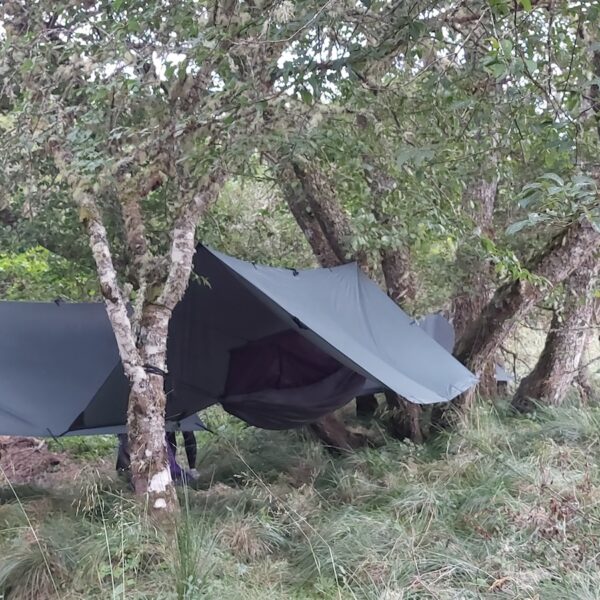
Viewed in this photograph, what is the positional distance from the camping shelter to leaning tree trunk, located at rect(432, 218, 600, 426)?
612 millimetres

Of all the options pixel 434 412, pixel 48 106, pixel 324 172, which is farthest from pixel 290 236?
pixel 48 106

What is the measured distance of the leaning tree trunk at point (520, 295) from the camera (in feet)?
12.7

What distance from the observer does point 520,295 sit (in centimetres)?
411

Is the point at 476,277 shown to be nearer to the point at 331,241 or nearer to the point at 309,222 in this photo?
the point at 331,241

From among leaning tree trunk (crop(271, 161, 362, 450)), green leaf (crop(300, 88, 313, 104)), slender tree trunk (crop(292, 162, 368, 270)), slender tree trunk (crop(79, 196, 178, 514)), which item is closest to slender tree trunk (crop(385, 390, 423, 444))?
leaning tree trunk (crop(271, 161, 362, 450))

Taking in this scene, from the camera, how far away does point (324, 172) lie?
13.0ft

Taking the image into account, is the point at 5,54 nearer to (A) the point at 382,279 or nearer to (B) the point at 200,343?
(B) the point at 200,343

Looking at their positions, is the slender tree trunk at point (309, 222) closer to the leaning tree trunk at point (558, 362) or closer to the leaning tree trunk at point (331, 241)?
the leaning tree trunk at point (331, 241)

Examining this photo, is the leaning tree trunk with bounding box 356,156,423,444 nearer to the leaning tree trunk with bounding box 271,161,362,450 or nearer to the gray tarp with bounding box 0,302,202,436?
the leaning tree trunk with bounding box 271,161,362,450

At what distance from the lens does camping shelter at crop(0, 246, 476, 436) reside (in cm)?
321

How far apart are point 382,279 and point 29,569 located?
10.0ft

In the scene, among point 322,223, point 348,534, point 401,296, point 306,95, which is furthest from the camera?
point 401,296

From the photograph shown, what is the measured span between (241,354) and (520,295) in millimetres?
1749

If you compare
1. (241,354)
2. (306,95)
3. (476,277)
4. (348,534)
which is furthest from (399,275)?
(306,95)
